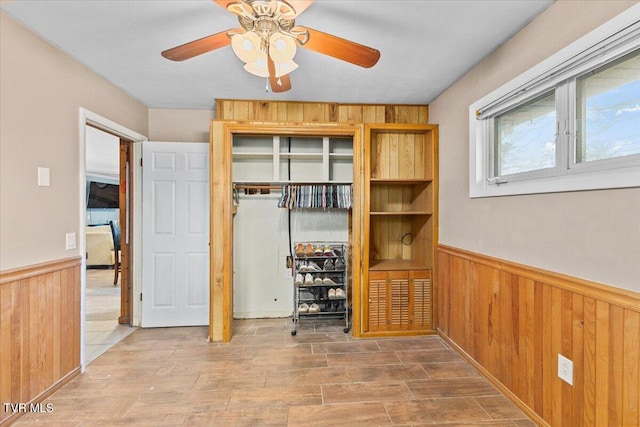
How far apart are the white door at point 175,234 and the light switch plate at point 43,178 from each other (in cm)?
116

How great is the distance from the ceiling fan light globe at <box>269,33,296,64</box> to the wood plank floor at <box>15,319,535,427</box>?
6.72 feet

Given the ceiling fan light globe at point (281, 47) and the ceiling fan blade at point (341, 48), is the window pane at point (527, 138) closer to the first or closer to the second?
the ceiling fan blade at point (341, 48)

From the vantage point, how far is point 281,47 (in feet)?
4.91

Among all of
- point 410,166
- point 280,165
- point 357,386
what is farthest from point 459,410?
point 280,165

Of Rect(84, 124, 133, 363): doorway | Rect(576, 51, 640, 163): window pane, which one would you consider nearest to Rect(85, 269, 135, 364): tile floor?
Rect(84, 124, 133, 363): doorway

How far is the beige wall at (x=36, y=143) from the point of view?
1.79 m

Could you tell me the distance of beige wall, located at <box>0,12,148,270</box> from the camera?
179 centimetres

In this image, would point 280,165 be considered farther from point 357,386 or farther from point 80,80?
point 357,386

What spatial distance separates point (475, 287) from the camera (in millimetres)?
2422

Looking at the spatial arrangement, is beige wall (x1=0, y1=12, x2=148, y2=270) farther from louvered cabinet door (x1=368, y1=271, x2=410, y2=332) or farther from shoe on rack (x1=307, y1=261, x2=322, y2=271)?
louvered cabinet door (x1=368, y1=271, x2=410, y2=332)

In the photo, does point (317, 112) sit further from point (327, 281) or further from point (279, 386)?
point (279, 386)

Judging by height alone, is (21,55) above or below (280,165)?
above

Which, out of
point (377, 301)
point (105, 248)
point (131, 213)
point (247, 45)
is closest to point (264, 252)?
point (377, 301)

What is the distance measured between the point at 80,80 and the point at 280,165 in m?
1.86
